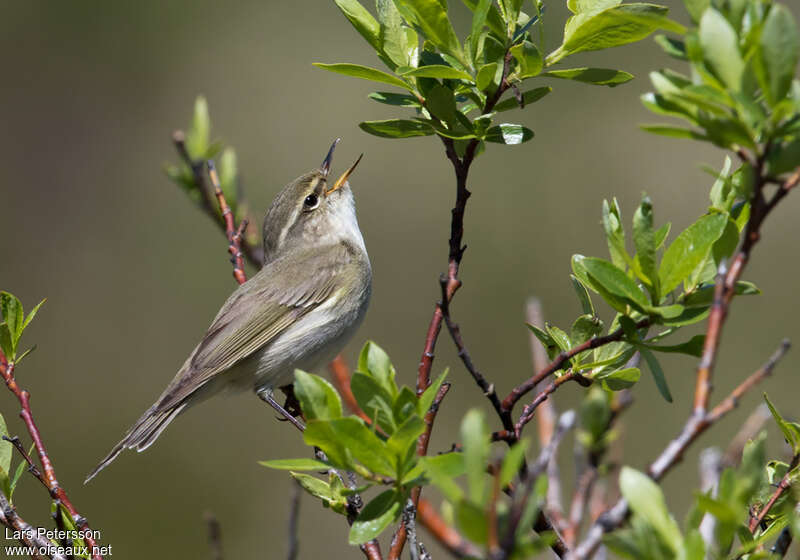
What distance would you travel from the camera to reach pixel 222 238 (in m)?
7.88

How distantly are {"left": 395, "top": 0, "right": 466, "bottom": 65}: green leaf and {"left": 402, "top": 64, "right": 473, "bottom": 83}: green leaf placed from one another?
51 millimetres

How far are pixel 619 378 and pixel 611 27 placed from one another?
0.69 meters

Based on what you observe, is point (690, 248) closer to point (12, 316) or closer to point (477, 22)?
point (477, 22)

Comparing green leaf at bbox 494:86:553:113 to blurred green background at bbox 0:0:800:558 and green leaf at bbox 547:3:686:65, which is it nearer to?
green leaf at bbox 547:3:686:65

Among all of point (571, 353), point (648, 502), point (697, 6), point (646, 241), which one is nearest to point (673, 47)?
point (697, 6)

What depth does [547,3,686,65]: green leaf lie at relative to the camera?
1.35m

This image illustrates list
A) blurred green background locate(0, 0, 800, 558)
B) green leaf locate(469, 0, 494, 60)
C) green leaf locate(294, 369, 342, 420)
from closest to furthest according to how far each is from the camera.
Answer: green leaf locate(294, 369, 342, 420), green leaf locate(469, 0, 494, 60), blurred green background locate(0, 0, 800, 558)

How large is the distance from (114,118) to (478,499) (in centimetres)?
874

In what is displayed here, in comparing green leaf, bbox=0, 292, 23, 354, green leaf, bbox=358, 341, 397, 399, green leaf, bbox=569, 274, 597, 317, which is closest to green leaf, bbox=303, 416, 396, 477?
green leaf, bbox=358, 341, 397, 399

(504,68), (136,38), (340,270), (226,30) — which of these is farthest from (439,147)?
(504,68)

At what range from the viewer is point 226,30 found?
9.52 metres

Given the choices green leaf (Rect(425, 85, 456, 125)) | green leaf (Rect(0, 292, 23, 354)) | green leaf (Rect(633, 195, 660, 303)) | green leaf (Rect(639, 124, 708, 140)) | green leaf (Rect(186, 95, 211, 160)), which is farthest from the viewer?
green leaf (Rect(186, 95, 211, 160))

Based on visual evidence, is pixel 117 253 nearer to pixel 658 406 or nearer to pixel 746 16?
pixel 658 406

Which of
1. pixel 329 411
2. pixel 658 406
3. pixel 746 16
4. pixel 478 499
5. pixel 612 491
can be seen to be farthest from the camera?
pixel 658 406
